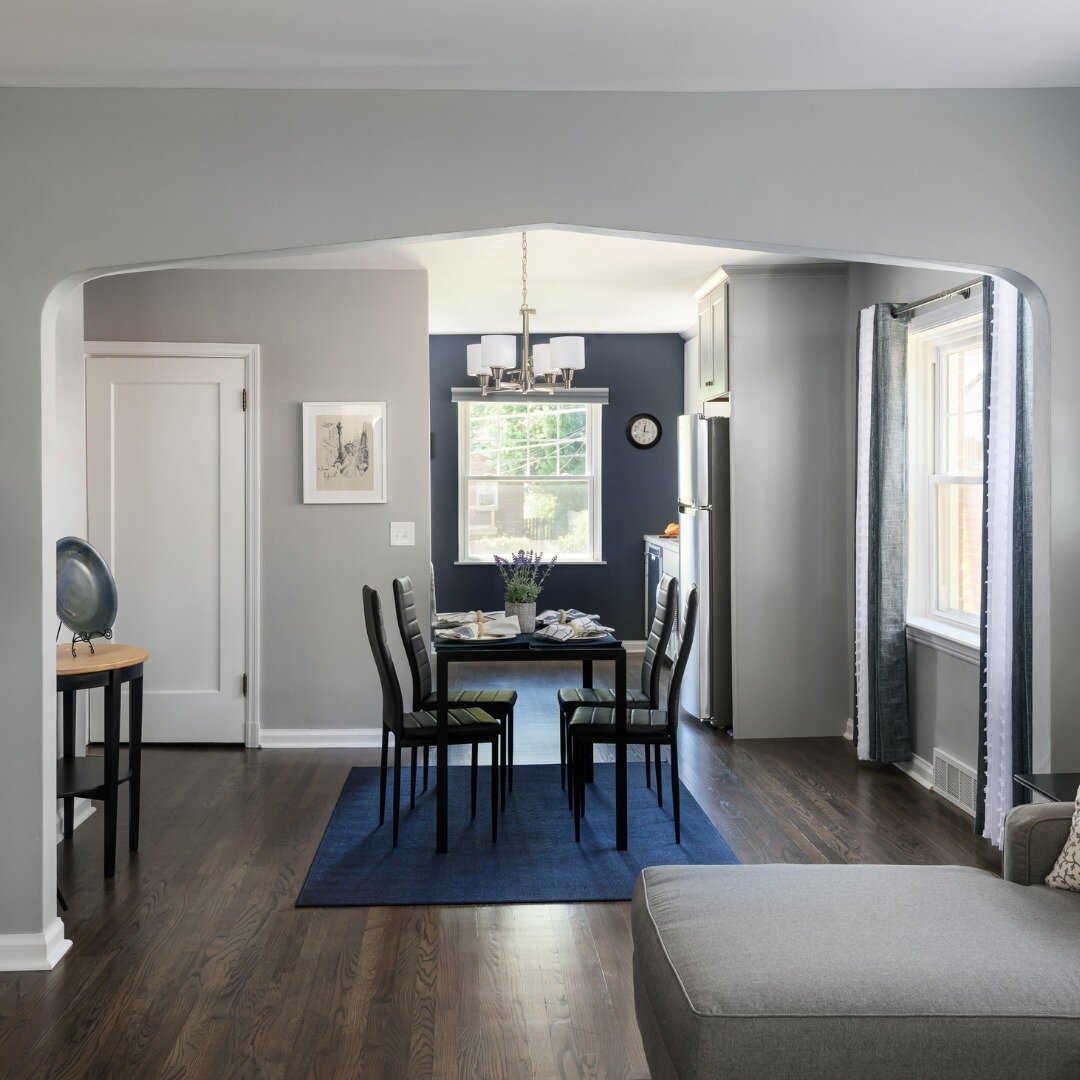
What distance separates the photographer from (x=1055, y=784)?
9.45ft

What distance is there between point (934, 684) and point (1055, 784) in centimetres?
203

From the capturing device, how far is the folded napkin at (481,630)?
4203 millimetres

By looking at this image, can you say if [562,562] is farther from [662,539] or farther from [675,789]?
[675,789]

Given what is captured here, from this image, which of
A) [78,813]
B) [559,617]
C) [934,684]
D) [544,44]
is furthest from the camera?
[934,684]

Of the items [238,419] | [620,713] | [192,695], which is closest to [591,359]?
[238,419]

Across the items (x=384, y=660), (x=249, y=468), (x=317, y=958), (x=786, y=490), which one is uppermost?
(x=249, y=468)

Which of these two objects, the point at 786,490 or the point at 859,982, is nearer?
the point at 859,982

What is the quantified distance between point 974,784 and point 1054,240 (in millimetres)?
2328

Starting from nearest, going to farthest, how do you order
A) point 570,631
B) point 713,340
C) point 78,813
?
point 570,631 → point 78,813 → point 713,340

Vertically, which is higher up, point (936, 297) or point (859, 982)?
point (936, 297)

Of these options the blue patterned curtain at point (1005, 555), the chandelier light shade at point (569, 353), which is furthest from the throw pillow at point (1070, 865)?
→ the chandelier light shade at point (569, 353)

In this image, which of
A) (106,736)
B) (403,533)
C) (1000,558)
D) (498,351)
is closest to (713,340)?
(498,351)

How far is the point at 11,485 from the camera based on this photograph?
3051mm

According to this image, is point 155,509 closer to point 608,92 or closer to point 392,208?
point 392,208
